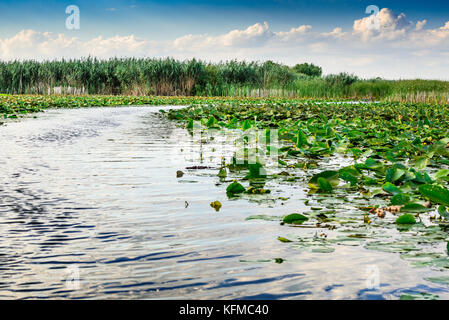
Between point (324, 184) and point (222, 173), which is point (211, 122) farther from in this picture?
point (324, 184)

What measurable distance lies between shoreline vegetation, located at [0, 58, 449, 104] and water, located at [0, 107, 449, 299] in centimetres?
2813

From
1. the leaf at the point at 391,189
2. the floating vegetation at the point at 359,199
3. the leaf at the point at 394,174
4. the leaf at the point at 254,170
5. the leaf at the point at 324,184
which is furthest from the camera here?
the leaf at the point at 254,170

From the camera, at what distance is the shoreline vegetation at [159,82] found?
3212 cm

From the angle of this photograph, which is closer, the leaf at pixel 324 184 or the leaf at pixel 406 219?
the leaf at pixel 406 219

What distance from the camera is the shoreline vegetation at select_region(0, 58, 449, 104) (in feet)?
105

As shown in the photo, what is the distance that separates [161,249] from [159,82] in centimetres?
3054

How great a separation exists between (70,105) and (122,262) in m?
18.0

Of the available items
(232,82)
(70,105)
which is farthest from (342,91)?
(70,105)

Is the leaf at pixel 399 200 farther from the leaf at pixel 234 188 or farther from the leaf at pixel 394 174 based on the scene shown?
the leaf at pixel 234 188

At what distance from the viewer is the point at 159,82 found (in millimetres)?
32188

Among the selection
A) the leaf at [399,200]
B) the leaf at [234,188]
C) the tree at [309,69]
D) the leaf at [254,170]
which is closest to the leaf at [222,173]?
the leaf at [254,170]

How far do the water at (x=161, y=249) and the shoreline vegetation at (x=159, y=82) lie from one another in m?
28.1


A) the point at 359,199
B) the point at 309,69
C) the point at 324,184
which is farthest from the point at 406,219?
the point at 309,69
